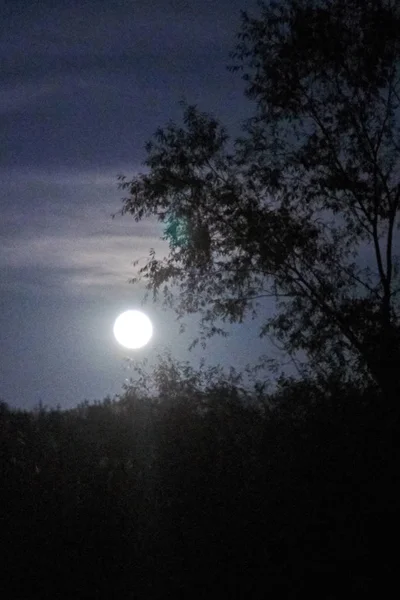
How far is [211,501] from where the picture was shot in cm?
1330

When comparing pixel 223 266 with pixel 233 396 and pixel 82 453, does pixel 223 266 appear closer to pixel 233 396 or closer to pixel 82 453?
pixel 233 396

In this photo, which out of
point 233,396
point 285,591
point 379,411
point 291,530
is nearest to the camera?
point 285,591

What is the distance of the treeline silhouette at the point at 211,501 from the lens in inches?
470

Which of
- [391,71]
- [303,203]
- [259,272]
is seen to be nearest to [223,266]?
[259,272]

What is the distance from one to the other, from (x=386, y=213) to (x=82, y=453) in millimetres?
9608

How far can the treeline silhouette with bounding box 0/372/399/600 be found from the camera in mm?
11945

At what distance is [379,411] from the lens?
14812mm

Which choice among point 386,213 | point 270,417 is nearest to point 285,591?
point 270,417

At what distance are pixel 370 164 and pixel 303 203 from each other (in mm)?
1856

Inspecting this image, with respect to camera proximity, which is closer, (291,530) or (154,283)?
(291,530)

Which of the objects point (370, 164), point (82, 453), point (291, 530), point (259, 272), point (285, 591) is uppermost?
point (370, 164)

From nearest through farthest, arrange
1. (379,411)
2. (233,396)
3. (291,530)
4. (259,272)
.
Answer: (291,530) < (379,411) < (233,396) < (259,272)

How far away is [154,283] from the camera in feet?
68.5

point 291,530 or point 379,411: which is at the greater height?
point 379,411
